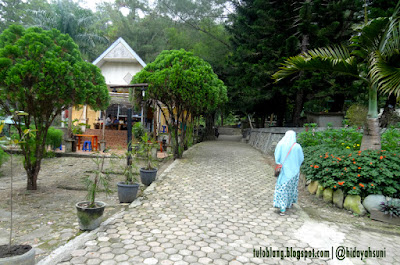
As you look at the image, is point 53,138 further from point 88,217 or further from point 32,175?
point 88,217

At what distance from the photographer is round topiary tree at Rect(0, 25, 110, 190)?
5.54 meters

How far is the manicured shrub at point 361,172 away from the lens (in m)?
4.78

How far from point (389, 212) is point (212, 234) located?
10.4ft

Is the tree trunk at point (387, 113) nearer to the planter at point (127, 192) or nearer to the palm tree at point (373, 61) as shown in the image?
the palm tree at point (373, 61)

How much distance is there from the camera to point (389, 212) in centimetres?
459

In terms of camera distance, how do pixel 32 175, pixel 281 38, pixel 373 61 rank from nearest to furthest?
pixel 373 61
pixel 32 175
pixel 281 38

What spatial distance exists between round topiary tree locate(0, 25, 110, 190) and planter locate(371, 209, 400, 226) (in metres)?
6.47

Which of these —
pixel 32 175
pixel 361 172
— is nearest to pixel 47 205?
pixel 32 175

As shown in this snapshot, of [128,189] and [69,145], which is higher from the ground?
[69,145]

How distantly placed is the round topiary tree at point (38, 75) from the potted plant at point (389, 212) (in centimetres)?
652

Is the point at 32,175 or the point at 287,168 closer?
the point at 287,168

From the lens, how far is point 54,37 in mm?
6215

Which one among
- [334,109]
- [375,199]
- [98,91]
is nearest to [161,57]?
[98,91]

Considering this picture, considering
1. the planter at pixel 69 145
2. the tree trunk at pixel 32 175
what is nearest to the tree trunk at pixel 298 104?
the planter at pixel 69 145
